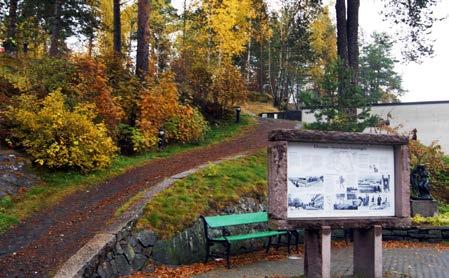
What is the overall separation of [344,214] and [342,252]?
10.2 feet

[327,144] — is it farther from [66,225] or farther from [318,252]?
[66,225]

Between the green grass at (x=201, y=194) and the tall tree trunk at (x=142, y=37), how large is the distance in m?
5.85

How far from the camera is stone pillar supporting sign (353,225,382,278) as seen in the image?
24.2 feet

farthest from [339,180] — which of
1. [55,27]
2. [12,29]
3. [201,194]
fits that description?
[55,27]

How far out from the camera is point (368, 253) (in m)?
7.47

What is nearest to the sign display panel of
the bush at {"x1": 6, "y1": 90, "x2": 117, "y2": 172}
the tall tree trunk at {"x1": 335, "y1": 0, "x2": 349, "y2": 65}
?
the bush at {"x1": 6, "y1": 90, "x2": 117, "y2": 172}

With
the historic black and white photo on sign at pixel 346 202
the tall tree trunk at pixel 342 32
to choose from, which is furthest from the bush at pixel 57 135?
the tall tree trunk at pixel 342 32

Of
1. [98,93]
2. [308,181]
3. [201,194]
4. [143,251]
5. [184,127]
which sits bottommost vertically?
[143,251]

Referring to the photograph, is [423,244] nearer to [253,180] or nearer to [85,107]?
[253,180]

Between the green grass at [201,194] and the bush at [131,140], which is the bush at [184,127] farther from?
the green grass at [201,194]

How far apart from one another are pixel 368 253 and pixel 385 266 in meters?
1.32

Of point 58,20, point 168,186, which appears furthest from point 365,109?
point 58,20

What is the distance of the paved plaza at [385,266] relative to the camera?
795 centimetres

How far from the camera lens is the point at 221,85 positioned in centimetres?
2050
